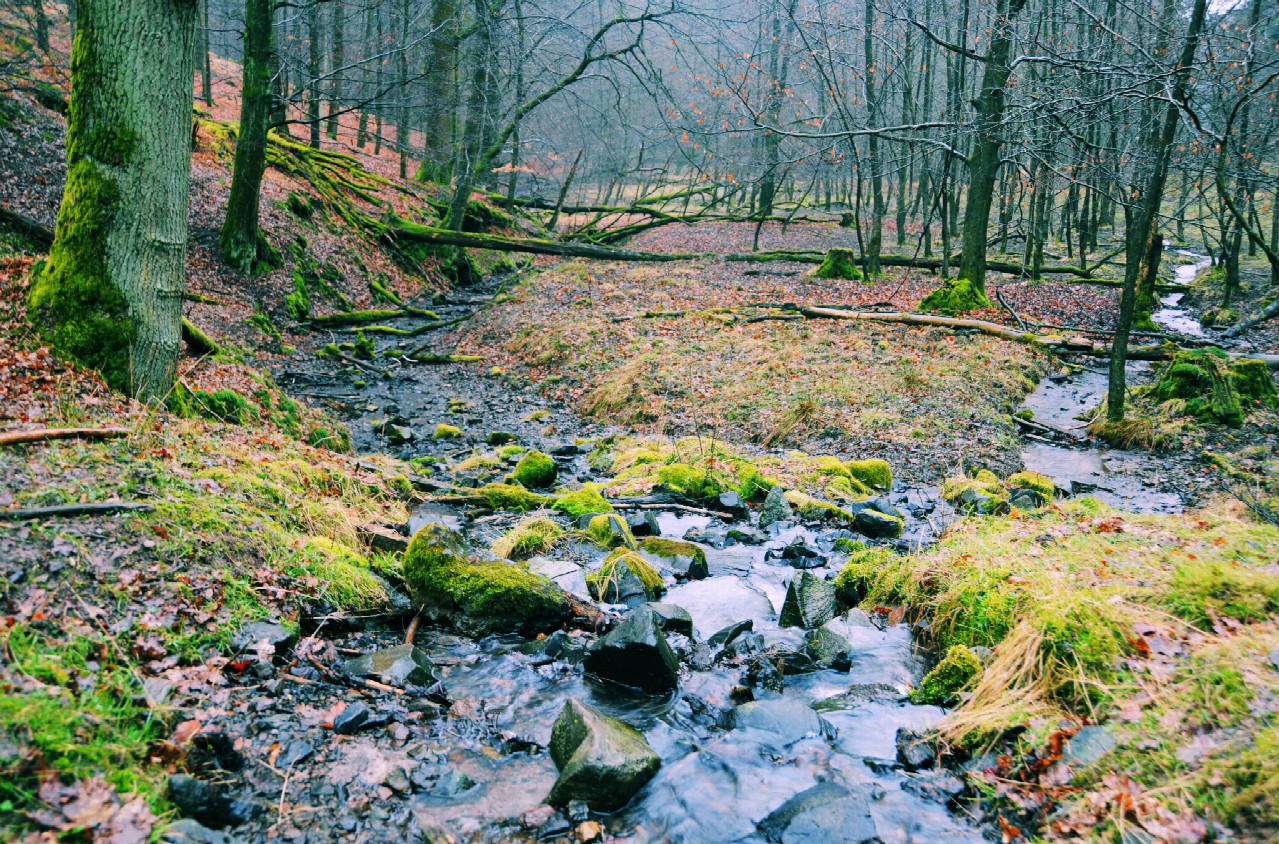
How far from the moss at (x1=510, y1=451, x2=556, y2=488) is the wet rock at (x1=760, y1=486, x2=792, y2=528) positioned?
2.40 meters

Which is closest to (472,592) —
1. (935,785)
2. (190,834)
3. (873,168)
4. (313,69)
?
(190,834)

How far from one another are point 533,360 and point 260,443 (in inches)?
293

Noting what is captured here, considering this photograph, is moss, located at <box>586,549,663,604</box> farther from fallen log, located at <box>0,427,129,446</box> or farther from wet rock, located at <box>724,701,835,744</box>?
fallen log, located at <box>0,427,129,446</box>

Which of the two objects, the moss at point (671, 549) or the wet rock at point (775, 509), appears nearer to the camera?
the moss at point (671, 549)

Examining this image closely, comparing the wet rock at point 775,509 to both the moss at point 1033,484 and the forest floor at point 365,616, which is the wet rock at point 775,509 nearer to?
the forest floor at point 365,616

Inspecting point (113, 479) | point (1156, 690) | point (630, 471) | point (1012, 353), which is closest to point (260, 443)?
point (113, 479)

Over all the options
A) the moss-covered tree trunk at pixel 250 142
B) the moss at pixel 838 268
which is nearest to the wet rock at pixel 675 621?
the moss-covered tree trunk at pixel 250 142

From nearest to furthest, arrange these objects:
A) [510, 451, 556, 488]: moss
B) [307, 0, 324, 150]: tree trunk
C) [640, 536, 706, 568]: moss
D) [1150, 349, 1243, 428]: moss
Result: [640, 536, 706, 568]: moss
[510, 451, 556, 488]: moss
[1150, 349, 1243, 428]: moss
[307, 0, 324, 150]: tree trunk

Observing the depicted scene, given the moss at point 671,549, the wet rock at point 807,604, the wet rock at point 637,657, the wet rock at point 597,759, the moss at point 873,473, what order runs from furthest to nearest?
the moss at point 873,473 < the moss at point 671,549 < the wet rock at point 807,604 < the wet rock at point 637,657 < the wet rock at point 597,759

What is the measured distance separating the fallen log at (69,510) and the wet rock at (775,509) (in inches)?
197

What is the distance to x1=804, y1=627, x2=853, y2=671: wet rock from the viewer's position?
425cm

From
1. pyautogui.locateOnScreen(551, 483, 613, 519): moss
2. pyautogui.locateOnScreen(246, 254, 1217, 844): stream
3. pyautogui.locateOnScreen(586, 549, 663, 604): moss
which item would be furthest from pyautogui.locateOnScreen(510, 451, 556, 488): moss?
pyautogui.locateOnScreen(586, 549, 663, 604): moss

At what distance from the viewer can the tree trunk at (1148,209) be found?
7359 millimetres

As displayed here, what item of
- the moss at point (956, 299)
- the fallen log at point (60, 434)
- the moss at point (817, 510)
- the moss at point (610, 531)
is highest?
the moss at point (956, 299)
